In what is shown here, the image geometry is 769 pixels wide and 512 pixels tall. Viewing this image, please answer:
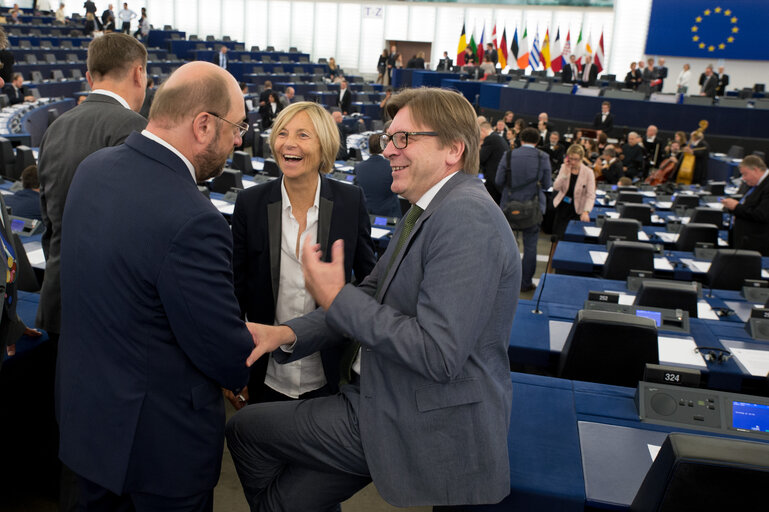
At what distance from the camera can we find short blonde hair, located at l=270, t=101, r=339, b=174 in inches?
91.8

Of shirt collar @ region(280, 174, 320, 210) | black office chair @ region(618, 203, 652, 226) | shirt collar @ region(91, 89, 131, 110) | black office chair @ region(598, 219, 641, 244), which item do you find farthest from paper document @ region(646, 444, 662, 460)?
black office chair @ region(618, 203, 652, 226)

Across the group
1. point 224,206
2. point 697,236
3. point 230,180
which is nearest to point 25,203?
point 224,206

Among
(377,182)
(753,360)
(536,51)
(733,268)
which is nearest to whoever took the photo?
(753,360)

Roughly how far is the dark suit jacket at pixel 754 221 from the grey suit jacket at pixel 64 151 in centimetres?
534

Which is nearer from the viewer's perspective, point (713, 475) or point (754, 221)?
point (713, 475)

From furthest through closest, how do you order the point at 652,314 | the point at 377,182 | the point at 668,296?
the point at 377,182 → the point at 668,296 → the point at 652,314

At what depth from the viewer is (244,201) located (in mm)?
2342

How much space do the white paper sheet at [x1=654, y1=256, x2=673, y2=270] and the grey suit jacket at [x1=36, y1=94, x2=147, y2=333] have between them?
3896 mm

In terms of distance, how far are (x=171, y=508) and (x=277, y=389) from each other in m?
0.73

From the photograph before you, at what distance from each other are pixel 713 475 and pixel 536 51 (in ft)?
78.1

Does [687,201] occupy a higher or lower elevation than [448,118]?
lower

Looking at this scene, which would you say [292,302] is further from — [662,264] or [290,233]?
[662,264]

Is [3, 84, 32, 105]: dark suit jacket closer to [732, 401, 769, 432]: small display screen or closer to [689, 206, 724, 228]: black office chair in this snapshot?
[689, 206, 724, 228]: black office chair

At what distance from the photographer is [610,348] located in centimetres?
255
